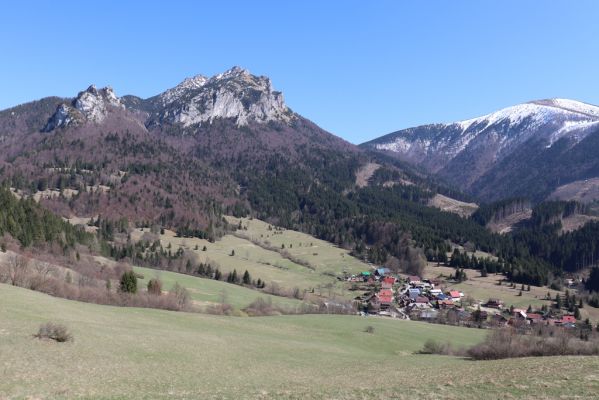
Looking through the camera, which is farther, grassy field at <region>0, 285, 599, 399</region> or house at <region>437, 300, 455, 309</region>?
house at <region>437, 300, 455, 309</region>

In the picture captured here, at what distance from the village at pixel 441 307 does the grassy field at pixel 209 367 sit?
57638 mm


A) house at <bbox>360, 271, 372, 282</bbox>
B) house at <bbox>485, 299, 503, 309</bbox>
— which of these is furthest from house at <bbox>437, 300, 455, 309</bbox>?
house at <bbox>360, 271, 372, 282</bbox>

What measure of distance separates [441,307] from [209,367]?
4017 inches

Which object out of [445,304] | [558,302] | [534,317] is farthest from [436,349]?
[558,302]

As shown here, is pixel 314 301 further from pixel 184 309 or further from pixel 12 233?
pixel 12 233

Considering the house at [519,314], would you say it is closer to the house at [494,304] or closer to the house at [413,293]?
the house at [494,304]

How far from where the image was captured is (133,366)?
3189 cm

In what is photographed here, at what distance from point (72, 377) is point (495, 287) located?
154356 millimetres

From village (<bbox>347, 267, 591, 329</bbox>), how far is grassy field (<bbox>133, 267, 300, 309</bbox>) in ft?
76.6

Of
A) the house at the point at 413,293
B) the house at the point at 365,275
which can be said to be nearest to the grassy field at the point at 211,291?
the house at the point at 413,293

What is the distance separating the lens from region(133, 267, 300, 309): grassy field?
9406 cm

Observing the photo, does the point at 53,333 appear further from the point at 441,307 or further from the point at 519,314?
the point at 519,314

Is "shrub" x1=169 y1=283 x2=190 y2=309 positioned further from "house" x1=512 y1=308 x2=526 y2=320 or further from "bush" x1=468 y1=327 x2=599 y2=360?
"house" x1=512 y1=308 x2=526 y2=320

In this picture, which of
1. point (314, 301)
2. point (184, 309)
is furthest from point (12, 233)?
point (314, 301)
